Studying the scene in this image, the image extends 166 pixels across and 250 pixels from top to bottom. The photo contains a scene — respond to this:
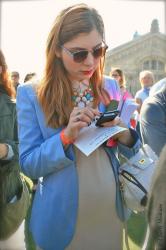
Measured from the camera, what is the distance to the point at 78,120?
5.69ft

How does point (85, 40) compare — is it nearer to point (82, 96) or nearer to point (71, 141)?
point (82, 96)

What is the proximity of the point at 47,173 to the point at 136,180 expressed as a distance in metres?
0.39

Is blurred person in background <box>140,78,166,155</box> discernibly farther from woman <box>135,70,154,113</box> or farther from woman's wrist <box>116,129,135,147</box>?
woman <box>135,70,154,113</box>

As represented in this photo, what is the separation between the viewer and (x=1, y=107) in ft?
8.75

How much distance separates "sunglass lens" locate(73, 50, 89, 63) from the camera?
5.93 ft

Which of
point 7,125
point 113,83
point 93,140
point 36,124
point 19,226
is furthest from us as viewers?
point 7,125

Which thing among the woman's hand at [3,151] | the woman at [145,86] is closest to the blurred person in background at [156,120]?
the woman's hand at [3,151]

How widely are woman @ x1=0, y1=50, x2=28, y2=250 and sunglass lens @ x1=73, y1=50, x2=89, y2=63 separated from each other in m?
0.81

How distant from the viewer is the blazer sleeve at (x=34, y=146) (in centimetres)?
179

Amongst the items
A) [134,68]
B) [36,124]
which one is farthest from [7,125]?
[134,68]

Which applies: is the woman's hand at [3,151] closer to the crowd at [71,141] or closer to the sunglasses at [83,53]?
the crowd at [71,141]

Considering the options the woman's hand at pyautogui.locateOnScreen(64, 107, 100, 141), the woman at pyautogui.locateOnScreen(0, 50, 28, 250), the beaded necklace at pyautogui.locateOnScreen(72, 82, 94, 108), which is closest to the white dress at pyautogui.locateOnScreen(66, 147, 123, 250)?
the woman's hand at pyautogui.locateOnScreen(64, 107, 100, 141)

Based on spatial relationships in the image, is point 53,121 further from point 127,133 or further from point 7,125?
point 7,125

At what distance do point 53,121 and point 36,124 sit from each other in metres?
0.08
